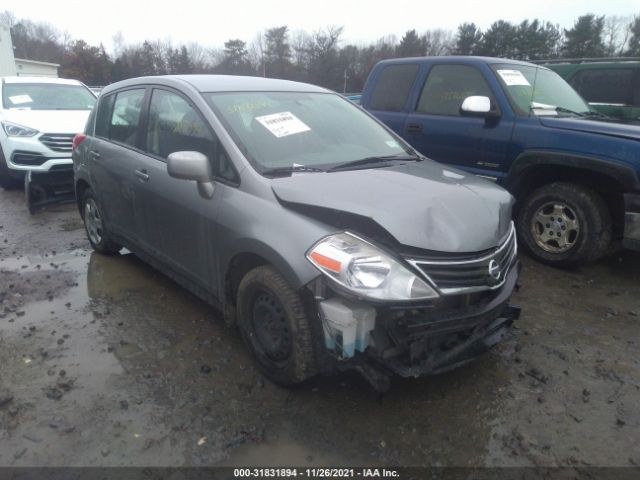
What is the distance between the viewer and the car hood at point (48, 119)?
7156mm

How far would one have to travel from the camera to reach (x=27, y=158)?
7004mm

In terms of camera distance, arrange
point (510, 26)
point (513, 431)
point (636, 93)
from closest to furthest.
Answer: point (513, 431), point (636, 93), point (510, 26)

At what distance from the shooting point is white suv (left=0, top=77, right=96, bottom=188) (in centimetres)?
696

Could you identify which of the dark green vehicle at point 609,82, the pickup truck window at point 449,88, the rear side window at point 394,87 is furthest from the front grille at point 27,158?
the dark green vehicle at point 609,82

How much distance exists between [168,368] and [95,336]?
79 cm

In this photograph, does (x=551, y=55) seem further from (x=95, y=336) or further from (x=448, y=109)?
(x=95, y=336)

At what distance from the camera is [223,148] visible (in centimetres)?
290

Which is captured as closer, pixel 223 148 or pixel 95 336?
pixel 223 148

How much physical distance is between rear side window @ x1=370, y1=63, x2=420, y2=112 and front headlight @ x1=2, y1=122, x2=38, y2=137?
520cm

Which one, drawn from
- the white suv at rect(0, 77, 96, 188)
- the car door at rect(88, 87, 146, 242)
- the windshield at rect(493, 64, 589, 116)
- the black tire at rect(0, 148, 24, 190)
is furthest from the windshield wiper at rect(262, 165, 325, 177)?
the black tire at rect(0, 148, 24, 190)

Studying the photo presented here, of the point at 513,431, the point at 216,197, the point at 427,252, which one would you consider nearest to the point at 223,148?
the point at 216,197

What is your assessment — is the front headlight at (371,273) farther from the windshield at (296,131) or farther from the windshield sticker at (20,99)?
the windshield sticker at (20,99)

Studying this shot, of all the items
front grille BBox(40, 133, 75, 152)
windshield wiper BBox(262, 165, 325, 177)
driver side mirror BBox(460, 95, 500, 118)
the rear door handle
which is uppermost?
driver side mirror BBox(460, 95, 500, 118)

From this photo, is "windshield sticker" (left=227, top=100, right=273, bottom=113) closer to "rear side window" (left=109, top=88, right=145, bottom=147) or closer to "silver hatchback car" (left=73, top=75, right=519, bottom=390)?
"silver hatchback car" (left=73, top=75, right=519, bottom=390)
